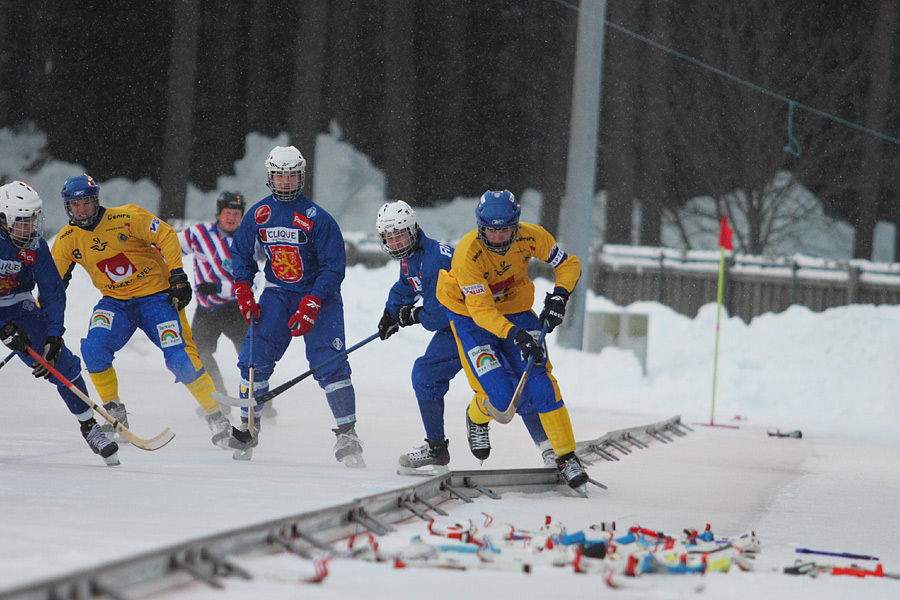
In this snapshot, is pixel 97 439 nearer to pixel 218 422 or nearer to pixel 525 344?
pixel 218 422

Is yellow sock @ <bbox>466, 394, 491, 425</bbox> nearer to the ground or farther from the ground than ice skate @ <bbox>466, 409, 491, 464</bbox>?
farther from the ground

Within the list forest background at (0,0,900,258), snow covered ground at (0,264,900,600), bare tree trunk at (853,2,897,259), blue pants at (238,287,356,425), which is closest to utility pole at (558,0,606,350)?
snow covered ground at (0,264,900,600)

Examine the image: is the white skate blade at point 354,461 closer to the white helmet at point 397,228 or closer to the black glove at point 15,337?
the white helmet at point 397,228

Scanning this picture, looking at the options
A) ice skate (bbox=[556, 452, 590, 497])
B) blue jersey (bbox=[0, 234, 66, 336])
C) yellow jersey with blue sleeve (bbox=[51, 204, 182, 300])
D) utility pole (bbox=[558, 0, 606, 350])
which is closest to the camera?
ice skate (bbox=[556, 452, 590, 497])

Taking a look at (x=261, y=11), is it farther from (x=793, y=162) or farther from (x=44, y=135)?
(x=793, y=162)

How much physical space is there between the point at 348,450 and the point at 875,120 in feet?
42.3

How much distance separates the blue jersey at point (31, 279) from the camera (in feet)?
15.5

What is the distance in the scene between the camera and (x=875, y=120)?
1528 cm

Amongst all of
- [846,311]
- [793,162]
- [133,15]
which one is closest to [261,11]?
[133,15]

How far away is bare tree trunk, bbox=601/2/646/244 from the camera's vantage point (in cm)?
1605

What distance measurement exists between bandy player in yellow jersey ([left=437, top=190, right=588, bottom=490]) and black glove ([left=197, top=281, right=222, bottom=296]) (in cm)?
239

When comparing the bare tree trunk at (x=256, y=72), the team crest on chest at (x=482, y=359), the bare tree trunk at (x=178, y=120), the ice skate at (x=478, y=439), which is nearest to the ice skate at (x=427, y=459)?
the ice skate at (x=478, y=439)

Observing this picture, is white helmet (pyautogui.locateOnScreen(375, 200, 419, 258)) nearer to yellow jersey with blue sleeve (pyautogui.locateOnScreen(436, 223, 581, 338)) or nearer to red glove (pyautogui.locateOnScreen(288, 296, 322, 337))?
yellow jersey with blue sleeve (pyautogui.locateOnScreen(436, 223, 581, 338))

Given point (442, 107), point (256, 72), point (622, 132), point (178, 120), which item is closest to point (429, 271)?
point (442, 107)
